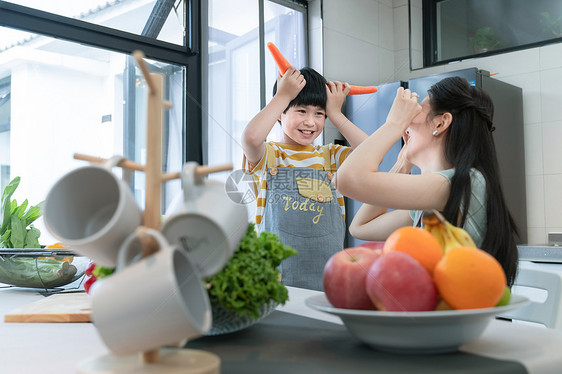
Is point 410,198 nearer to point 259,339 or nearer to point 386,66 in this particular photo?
point 259,339

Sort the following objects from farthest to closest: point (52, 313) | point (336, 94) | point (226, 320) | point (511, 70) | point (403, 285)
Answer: point (511, 70)
point (336, 94)
point (52, 313)
point (226, 320)
point (403, 285)

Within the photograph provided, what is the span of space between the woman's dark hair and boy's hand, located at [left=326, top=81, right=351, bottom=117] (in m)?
0.29

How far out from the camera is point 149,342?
35 centimetres

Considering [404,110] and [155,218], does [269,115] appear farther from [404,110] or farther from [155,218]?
[155,218]

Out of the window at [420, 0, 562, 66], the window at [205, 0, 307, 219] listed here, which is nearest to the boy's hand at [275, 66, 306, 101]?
the window at [205, 0, 307, 219]

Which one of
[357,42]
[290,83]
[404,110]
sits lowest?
[404,110]

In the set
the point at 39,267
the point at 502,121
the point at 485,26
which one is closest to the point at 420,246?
the point at 39,267

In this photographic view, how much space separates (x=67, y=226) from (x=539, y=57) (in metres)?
2.71

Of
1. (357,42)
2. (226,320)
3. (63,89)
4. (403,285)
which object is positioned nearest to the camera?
(403,285)

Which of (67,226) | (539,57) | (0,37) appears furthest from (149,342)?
(539,57)

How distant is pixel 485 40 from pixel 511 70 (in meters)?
0.23

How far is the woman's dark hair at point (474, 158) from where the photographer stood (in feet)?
2.83

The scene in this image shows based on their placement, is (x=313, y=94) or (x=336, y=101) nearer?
(x=336, y=101)

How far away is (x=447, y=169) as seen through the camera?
101cm
